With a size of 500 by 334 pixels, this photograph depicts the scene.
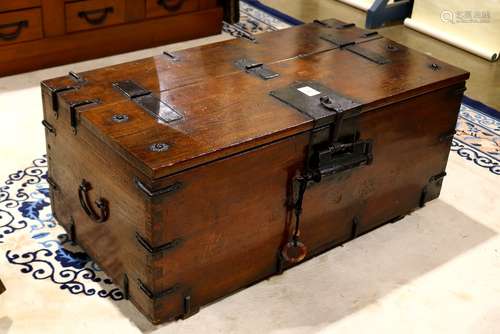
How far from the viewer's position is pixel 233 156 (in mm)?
1782

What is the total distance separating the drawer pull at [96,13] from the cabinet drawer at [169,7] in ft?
0.69

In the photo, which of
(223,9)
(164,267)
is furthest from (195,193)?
(223,9)

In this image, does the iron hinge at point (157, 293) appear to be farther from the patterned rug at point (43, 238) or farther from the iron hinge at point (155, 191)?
the iron hinge at point (155, 191)

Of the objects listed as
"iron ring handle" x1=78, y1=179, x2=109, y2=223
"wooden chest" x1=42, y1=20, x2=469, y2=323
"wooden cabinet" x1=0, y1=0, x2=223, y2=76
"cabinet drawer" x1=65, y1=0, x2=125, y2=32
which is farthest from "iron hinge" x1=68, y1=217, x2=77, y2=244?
"cabinet drawer" x1=65, y1=0, x2=125, y2=32

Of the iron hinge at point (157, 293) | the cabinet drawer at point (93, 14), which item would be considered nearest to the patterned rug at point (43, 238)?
the iron hinge at point (157, 293)

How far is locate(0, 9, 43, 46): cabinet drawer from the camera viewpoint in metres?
3.13

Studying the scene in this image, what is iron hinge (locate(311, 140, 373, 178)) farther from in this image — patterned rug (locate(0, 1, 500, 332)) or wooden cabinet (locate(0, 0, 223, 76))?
wooden cabinet (locate(0, 0, 223, 76))

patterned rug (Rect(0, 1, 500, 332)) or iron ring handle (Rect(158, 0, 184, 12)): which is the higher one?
iron ring handle (Rect(158, 0, 184, 12))

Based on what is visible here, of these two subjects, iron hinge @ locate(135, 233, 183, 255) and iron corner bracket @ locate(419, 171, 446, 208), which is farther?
iron corner bracket @ locate(419, 171, 446, 208)

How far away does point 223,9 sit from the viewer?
3.89 meters

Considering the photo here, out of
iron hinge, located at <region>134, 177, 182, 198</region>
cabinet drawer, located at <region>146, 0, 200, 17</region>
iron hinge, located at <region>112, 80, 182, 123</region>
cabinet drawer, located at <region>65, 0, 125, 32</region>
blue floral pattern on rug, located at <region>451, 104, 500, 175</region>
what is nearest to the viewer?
iron hinge, located at <region>134, 177, 182, 198</region>

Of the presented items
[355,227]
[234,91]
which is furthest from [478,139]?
[234,91]

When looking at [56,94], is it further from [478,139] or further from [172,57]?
[478,139]

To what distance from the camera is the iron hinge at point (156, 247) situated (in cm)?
175
